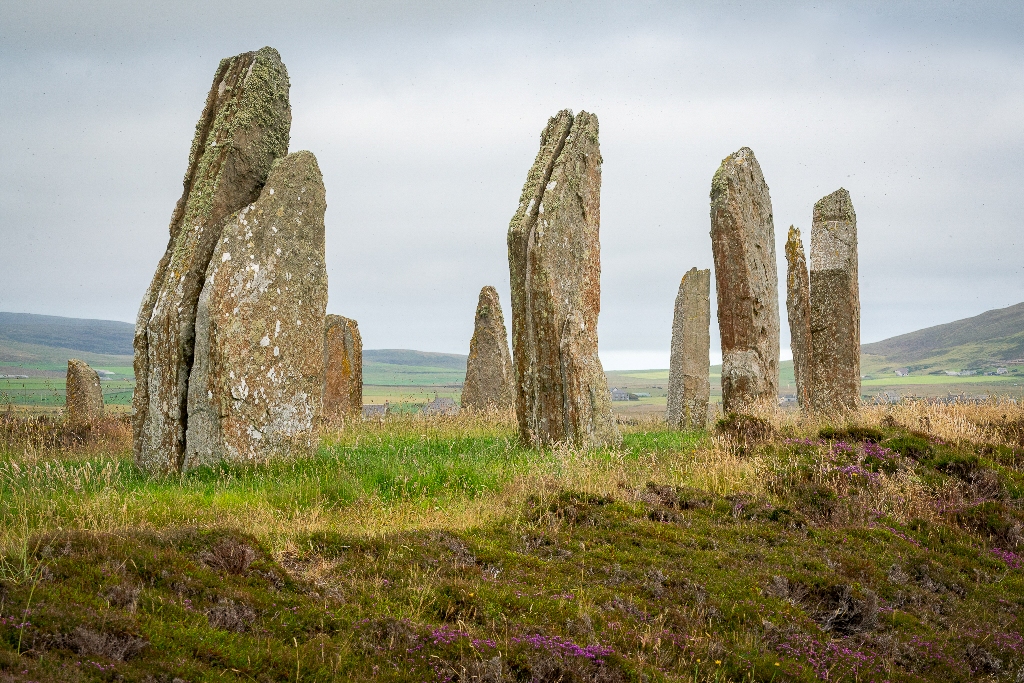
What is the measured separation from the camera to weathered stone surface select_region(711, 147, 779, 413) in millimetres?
18969

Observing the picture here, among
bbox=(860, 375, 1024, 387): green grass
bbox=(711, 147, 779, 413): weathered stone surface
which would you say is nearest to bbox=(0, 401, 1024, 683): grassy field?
bbox=(711, 147, 779, 413): weathered stone surface

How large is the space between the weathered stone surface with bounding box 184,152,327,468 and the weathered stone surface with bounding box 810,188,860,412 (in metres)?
11.2

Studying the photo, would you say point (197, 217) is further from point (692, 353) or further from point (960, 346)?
point (960, 346)

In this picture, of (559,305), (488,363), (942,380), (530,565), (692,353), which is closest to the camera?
(530,565)

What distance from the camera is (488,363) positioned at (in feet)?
78.4

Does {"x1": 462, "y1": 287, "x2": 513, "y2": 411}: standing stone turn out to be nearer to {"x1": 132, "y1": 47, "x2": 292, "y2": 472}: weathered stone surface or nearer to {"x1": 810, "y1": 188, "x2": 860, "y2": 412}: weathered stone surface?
{"x1": 810, "y1": 188, "x2": 860, "y2": 412}: weathered stone surface

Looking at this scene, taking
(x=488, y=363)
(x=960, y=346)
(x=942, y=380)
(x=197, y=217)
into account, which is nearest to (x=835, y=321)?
(x=488, y=363)

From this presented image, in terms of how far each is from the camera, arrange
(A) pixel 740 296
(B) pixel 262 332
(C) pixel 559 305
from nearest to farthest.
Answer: (B) pixel 262 332 → (C) pixel 559 305 → (A) pixel 740 296

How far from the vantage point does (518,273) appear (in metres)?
15.2

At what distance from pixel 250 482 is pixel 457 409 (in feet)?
38.1

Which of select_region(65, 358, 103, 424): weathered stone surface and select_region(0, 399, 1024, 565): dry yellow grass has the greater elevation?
select_region(65, 358, 103, 424): weathered stone surface

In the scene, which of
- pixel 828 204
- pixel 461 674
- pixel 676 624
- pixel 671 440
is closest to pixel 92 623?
pixel 461 674

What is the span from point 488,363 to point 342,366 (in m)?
4.18

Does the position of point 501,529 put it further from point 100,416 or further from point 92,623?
point 100,416
